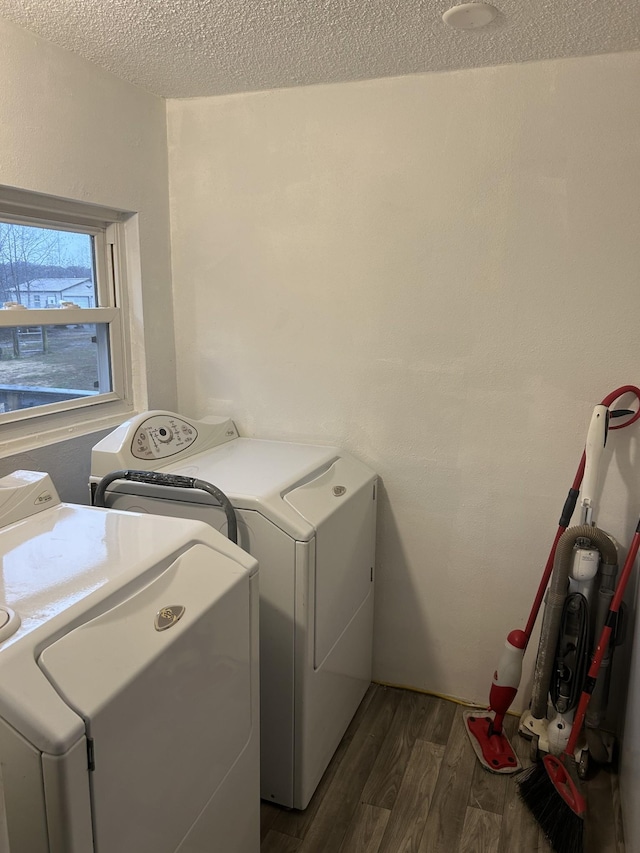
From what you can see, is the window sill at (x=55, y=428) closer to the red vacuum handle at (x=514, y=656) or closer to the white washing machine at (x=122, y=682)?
the white washing machine at (x=122, y=682)

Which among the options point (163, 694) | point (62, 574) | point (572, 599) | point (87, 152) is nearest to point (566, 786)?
point (572, 599)

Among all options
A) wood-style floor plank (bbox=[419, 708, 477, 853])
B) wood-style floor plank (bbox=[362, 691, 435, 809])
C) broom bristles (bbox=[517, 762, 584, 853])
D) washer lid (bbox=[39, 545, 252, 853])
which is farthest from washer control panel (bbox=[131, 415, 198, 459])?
broom bristles (bbox=[517, 762, 584, 853])

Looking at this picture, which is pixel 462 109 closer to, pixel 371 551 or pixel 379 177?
pixel 379 177

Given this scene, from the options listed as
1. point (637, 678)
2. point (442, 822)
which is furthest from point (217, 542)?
point (637, 678)

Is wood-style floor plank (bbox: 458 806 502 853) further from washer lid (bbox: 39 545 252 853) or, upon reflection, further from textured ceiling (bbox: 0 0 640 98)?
textured ceiling (bbox: 0 0 640 98)

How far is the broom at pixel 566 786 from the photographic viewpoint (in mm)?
1770

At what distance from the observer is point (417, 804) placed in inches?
77.5

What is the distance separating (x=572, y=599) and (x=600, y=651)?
18 cm

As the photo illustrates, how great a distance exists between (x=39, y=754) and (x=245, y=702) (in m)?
0.62

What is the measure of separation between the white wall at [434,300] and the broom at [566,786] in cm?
36

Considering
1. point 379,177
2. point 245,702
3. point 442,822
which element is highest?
point 379,177

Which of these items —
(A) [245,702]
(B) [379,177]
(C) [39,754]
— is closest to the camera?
(C) [39,754]

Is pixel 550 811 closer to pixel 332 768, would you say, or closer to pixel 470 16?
pixel 332 768

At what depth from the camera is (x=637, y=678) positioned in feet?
6.10
